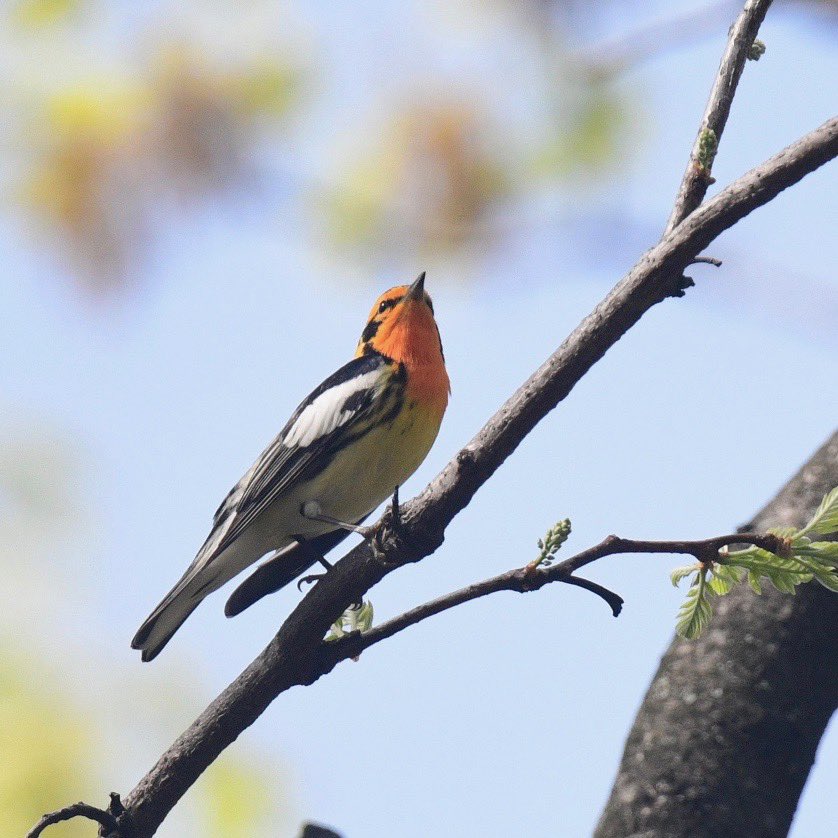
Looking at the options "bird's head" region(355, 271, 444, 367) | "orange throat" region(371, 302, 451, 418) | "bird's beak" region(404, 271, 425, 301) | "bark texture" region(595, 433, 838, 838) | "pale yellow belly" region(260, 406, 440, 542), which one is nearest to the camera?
"bark texture" region(595, 433, 838, 838)

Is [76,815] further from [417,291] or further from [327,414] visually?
[417,291]

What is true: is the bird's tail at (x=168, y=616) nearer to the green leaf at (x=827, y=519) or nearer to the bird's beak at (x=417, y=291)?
the bird's beak at (x=417, y=291)

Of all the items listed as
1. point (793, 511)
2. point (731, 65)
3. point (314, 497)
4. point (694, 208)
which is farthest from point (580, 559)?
point (314, 497)

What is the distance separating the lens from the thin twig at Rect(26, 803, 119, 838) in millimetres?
2082

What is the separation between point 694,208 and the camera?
6.60 feet

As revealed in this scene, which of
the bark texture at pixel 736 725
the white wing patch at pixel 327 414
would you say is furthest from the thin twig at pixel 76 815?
the white wing patch at pixel 327 414

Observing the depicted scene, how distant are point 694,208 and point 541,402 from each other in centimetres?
45

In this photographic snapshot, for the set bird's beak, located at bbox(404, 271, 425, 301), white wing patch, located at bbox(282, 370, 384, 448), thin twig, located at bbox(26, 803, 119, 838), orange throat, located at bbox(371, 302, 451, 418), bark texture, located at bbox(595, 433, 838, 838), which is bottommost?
thin twig, located at bbox(26, 803, 119, 838)

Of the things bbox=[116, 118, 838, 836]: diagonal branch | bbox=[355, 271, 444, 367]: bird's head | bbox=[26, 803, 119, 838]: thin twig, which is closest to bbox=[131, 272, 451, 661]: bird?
bbox=[355, 271, 444, 367]: bird's head

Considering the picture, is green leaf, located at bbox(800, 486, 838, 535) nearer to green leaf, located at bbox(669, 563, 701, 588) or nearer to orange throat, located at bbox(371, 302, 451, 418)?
green leaf, located at bbox(669, 563, 701, 588)

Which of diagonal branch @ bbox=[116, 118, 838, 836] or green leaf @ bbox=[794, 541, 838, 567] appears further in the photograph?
green leaf @ bbox=[794, 541, 838, 567]

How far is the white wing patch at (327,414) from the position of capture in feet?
13.2

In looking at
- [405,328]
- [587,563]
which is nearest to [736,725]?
[587,563]

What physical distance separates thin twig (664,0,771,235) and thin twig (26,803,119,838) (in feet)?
5.11
